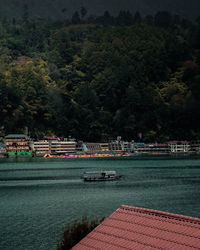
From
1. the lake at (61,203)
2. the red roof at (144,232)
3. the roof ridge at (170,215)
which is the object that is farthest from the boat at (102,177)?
the red roof at (144,232)

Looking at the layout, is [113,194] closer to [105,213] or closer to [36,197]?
[36,197]

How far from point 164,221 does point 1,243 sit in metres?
22.5

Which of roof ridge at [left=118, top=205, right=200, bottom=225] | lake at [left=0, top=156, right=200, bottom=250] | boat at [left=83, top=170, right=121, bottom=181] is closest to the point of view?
roof ridge at [left=118, top=205, right=200, bottom=225]

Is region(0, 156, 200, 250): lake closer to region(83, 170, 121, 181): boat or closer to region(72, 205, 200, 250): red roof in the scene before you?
region(83, 170, 121, 181): boat

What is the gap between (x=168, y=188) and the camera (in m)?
78.6

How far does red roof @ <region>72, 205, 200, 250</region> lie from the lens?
1236cm

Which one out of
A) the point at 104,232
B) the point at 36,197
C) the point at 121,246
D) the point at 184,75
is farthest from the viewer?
the point at 36,197

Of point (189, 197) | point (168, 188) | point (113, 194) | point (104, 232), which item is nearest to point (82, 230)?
point (104, 232)

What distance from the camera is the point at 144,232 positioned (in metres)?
13.0

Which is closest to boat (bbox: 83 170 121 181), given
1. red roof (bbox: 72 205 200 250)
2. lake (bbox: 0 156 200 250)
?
lake (bbox: 0 156 200 250)

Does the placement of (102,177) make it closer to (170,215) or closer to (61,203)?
(61,203)

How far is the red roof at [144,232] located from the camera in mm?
12359

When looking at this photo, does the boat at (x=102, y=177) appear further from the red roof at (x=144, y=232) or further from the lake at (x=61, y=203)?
the red roof at (x=144, y=232)

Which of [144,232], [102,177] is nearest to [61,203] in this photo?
[102,177]
